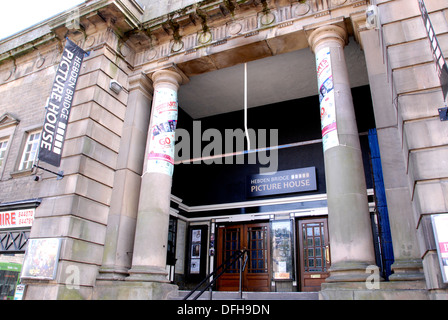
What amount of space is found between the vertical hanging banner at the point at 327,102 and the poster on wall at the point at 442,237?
2637mm

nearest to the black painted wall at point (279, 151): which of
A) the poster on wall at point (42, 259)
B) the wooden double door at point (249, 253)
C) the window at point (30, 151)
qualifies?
the wooden double door at point (249, 253)

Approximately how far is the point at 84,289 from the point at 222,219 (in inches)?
217

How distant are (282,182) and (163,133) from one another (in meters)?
4.58

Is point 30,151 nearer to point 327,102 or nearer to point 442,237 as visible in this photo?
point 327,102

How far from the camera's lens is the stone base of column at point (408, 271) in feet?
18.6

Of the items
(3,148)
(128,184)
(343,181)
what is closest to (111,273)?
(128,184)

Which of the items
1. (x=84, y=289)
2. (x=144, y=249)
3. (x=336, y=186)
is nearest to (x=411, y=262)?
(x=336, y=186)

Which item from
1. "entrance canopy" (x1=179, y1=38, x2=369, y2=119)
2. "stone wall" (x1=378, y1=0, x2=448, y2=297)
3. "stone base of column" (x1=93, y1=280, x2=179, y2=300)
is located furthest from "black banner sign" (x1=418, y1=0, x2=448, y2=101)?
"stone base of column" (x1=93, y1=280, x2=179, y2=300)

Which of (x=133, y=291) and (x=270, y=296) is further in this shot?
(x=133, y=291)

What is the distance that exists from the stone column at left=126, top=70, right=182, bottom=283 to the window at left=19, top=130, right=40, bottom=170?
376cm

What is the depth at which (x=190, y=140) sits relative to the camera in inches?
541

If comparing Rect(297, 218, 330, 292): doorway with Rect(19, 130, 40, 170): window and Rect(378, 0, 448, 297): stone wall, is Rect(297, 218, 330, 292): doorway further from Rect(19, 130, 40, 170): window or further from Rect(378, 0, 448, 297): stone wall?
Rect(19, 130, 40, 170): window

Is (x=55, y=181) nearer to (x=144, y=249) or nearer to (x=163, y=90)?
(x=144, y=249)

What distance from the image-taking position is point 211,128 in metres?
13.8
